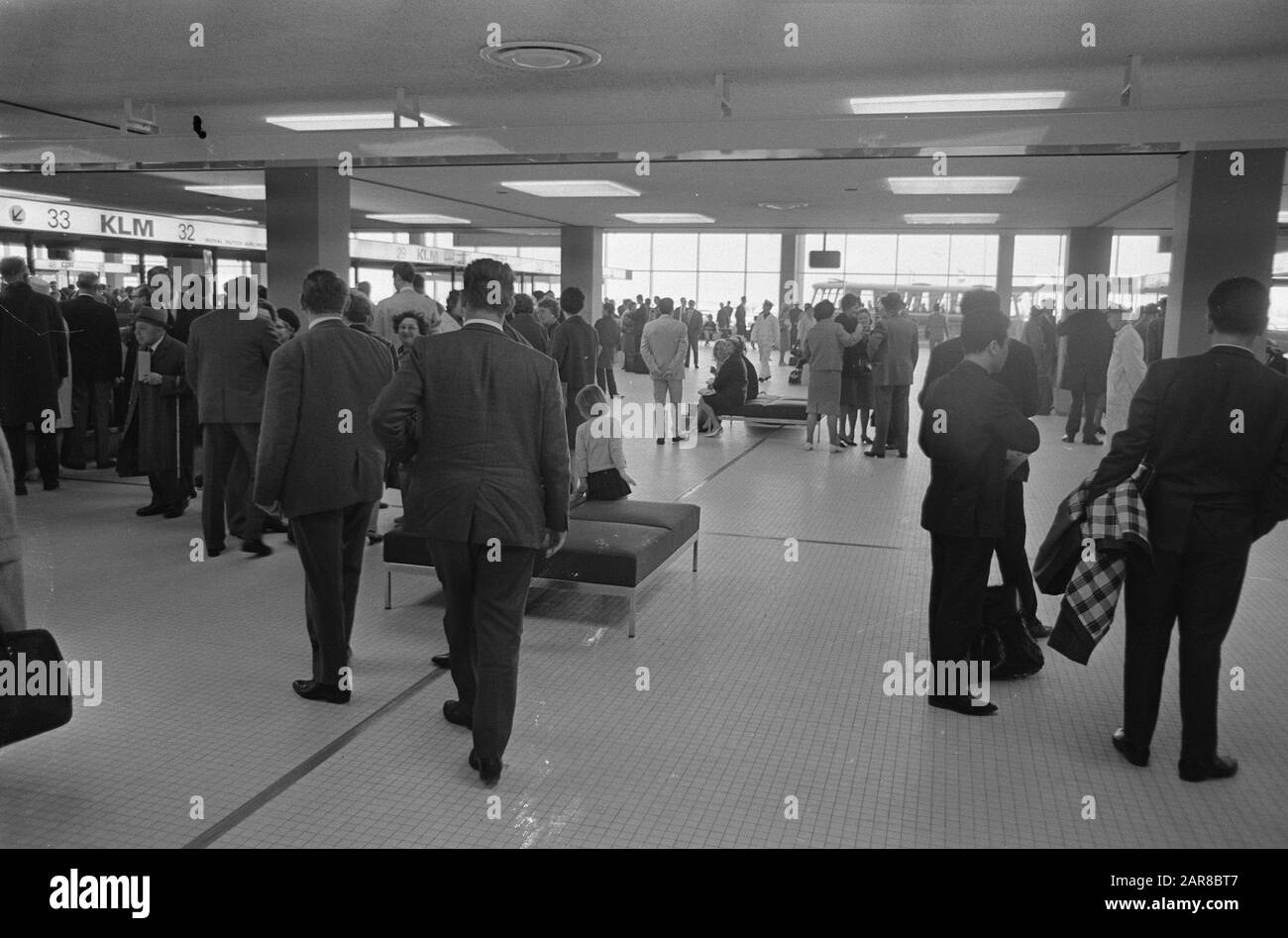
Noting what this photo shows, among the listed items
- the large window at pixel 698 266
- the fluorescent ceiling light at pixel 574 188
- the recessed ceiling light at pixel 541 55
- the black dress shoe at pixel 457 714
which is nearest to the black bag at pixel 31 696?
the black dress shoe at pixel 457 714

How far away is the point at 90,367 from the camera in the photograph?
860 cm

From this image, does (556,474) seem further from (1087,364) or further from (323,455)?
(1087,364)

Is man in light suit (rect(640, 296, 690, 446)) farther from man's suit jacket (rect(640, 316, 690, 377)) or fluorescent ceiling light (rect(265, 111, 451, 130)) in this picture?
fluorescent ceiling light (rect(265, 111, 451, 130))

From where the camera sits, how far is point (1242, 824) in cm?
298

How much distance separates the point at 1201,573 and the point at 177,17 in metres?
5.77

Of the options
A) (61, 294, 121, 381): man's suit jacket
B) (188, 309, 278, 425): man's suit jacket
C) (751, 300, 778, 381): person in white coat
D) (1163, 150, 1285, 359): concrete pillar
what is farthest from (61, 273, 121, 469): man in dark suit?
(751, 300, 778, 381): person in white coat

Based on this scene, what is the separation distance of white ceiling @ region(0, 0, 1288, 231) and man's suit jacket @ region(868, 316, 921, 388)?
1.61m

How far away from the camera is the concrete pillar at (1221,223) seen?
862 cm

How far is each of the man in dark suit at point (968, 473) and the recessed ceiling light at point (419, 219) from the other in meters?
15.4

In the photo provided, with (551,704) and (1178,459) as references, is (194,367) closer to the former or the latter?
(551,704)

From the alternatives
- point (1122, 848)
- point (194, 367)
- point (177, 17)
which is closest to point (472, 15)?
point (177, 17)

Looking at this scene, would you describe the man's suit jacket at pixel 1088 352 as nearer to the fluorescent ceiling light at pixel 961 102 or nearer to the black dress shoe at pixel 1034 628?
the fluorescent ceiling light at pixel 961 102

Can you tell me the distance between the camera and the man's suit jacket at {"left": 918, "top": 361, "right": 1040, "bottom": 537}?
3.63 metres

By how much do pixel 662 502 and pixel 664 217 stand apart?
11.9 meters
